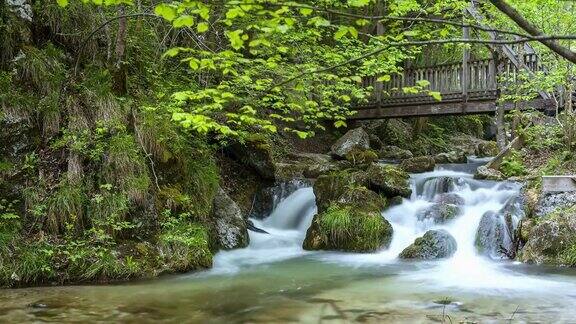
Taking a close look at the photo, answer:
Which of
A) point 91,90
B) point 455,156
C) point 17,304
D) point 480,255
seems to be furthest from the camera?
point 455,156

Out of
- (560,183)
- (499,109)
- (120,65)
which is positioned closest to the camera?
(560,183)

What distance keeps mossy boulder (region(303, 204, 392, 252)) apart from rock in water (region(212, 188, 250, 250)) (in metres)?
1.23

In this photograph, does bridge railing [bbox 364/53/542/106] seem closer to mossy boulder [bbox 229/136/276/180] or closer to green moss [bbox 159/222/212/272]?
mossy boulder [bbox 229/136/276/180]

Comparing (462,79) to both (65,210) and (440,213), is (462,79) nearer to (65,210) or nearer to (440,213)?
(440,213)

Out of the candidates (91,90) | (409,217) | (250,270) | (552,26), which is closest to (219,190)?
(250,270)

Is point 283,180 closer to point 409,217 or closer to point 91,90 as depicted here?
point 409,217

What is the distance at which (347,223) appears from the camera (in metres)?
9.26

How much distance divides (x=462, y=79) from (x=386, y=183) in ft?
16.7

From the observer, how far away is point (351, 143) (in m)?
15.4

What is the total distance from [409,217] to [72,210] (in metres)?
6.17

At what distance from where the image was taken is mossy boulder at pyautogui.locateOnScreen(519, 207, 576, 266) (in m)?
7.82

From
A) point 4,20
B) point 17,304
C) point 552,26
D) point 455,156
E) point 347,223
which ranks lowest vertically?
point 17,304

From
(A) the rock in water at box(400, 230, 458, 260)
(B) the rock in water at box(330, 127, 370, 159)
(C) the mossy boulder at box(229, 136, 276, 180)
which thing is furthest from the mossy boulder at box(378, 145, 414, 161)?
(A) the rock in water at box(400, 230, 458, 260)

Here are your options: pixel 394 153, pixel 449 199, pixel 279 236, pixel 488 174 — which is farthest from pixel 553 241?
pixel 394 153
